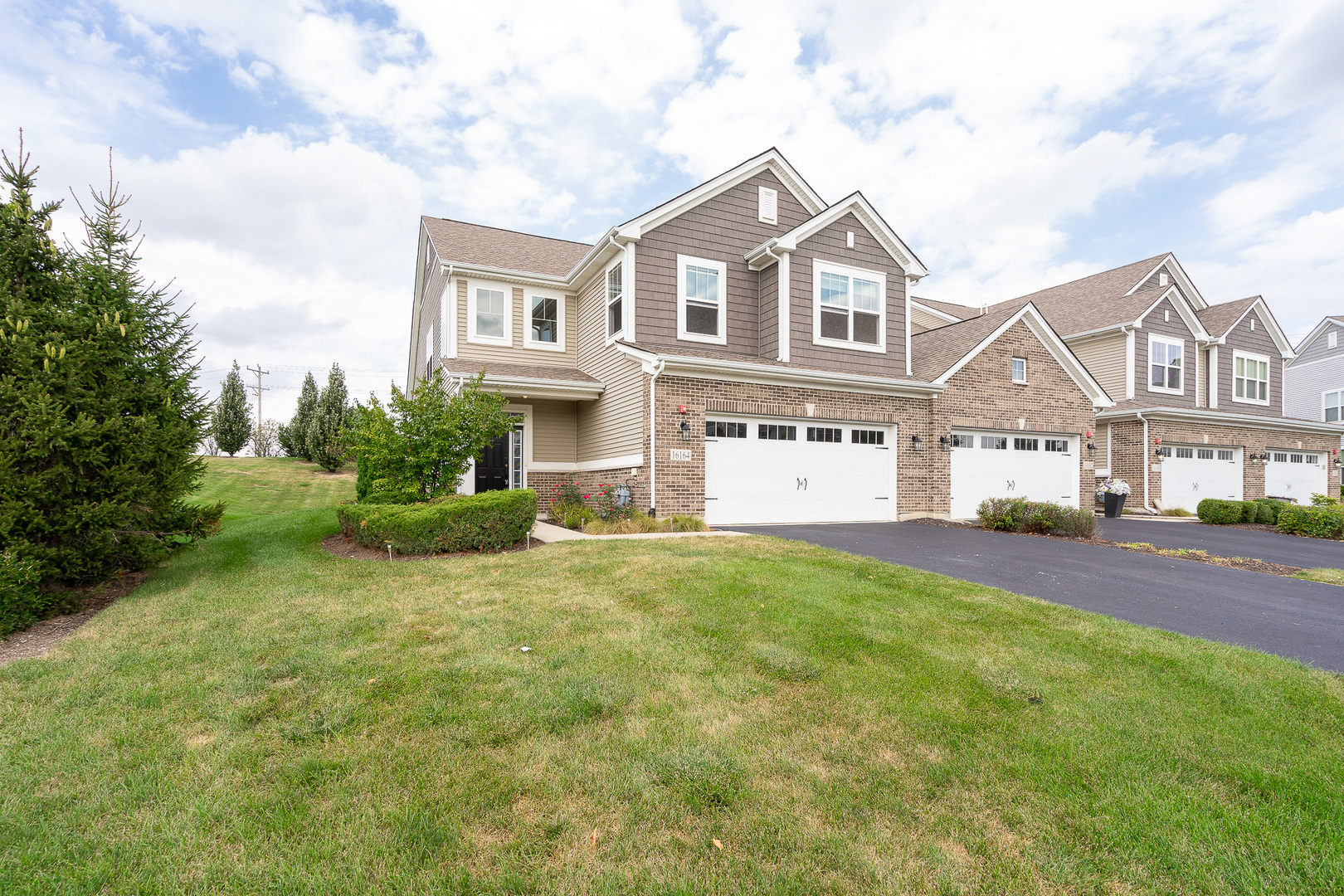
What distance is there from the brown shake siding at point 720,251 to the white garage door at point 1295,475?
19.7 m

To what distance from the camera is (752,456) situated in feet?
40.8

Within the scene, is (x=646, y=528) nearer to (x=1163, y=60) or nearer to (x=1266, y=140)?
(x=1163, y=60)

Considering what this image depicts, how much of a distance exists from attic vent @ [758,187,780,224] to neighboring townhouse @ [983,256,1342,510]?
8780 mm

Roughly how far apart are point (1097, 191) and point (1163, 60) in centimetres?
949

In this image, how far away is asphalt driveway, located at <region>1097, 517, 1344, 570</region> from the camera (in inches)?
390

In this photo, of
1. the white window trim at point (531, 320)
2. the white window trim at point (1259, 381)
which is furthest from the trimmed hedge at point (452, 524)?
the white window trim at point (1259, 381)

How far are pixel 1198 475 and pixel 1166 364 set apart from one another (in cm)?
380

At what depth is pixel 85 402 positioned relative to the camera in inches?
232

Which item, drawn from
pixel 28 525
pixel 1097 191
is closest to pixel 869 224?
pixel 1097 191

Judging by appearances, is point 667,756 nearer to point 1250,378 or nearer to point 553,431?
point 553,431

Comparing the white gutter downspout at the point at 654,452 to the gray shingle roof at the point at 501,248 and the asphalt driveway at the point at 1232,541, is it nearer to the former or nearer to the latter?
the gray shingle roof at the point at 501,248

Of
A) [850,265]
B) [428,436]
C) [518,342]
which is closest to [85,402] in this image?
[428,436]

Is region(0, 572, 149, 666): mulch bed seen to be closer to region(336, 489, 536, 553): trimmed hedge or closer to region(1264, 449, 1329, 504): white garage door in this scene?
region(336, 489, 536, 553): trimmed hedge

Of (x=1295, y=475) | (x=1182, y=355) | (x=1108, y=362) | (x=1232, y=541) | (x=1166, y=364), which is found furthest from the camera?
(x=1295, y=475)
